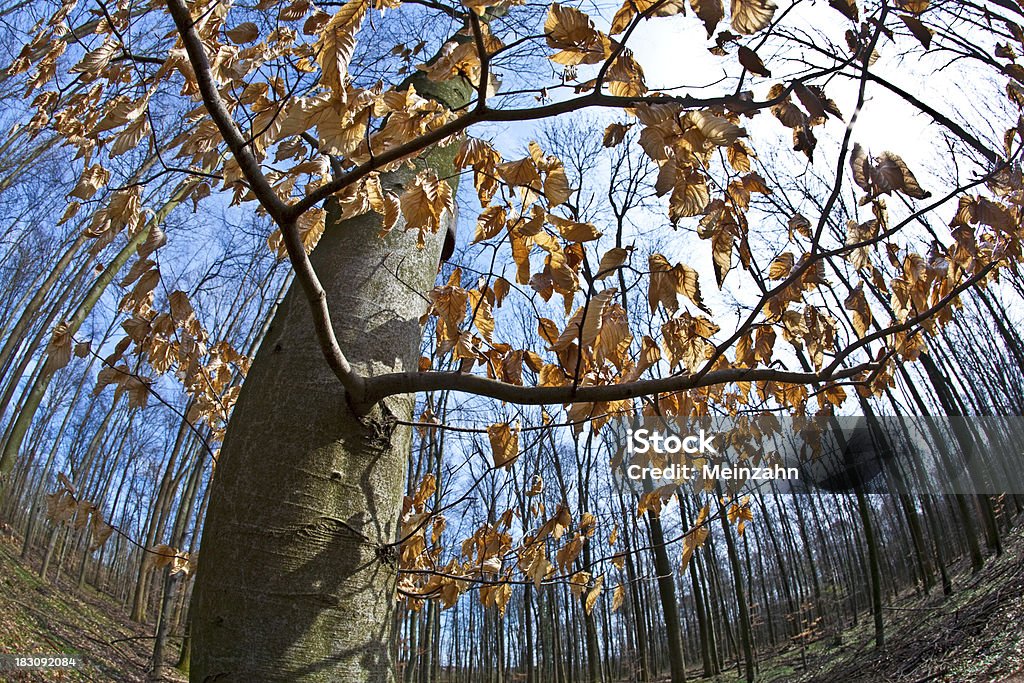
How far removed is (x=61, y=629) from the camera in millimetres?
9062

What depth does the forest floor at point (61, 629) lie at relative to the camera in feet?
24.1

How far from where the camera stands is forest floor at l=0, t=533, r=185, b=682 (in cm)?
735

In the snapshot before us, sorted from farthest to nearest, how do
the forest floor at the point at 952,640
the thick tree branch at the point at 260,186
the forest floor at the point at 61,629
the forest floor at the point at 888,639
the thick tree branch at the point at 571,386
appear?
the forest floor at the point at 61,629 < the forest floor at the point at 888,639 < the forest floor at the point at 952,640 < the thick tree branch at the point at 571,386 < the thick tree branch at the point at 260,186

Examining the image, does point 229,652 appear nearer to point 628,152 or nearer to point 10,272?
point 628,152

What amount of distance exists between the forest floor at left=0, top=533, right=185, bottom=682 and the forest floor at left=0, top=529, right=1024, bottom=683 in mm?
24

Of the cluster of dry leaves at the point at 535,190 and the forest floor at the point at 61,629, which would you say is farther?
the forest floor at the point at 61,629

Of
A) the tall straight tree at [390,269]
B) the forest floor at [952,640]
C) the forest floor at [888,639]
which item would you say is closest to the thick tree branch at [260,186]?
the tall straight tree at [390,269]

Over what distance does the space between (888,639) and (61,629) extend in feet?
38.8

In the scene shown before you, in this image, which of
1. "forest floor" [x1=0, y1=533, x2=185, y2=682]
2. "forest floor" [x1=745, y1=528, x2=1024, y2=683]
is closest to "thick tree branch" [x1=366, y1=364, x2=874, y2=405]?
"forest floor" [x1=0, y1=533, x2=185, y2=682]

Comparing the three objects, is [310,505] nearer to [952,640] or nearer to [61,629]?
[952,640]

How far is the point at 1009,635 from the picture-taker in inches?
218

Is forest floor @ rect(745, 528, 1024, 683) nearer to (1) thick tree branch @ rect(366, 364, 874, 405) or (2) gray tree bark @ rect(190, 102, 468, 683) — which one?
(1) thick tree branch @ rect(366, 364, 874, 405)

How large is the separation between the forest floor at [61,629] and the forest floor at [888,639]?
24mm

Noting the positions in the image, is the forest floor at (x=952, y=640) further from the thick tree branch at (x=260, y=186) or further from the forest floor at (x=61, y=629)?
the forest floor at (x=61, y=629)
